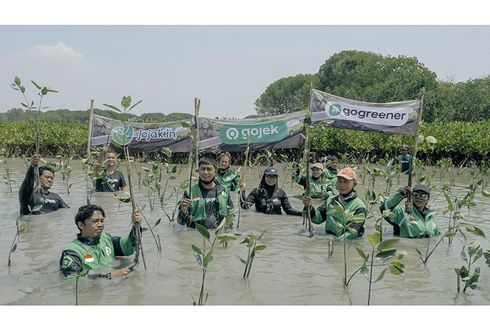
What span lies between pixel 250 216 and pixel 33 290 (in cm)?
487

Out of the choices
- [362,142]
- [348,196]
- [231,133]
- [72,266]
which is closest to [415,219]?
[348,196]

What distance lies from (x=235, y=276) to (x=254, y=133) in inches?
393

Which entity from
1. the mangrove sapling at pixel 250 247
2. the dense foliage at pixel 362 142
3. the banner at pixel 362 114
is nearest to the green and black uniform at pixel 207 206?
the mangrove sapling at pixel 250 247

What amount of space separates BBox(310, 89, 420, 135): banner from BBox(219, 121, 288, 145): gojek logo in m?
1.26

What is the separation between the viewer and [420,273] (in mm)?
6141

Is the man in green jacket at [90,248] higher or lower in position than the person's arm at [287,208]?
lower

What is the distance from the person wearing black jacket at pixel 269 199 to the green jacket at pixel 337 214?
5.49ft

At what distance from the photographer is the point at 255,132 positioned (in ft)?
51.4

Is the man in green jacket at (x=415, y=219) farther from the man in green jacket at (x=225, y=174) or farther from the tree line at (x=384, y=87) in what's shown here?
the tree line at (x=384, y=87)

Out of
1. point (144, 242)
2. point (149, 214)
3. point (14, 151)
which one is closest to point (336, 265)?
point (144, 242)

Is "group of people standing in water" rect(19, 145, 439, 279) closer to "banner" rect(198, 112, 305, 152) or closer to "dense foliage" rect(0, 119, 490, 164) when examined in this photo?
"banner" rect(198, 112, 305, 152)

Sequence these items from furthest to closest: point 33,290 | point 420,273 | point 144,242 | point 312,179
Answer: point 312,179 → point 144,242 → point 420,273 → point 33,290

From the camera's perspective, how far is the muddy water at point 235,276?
521 cm

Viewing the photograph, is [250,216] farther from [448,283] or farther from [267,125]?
[267,125]
